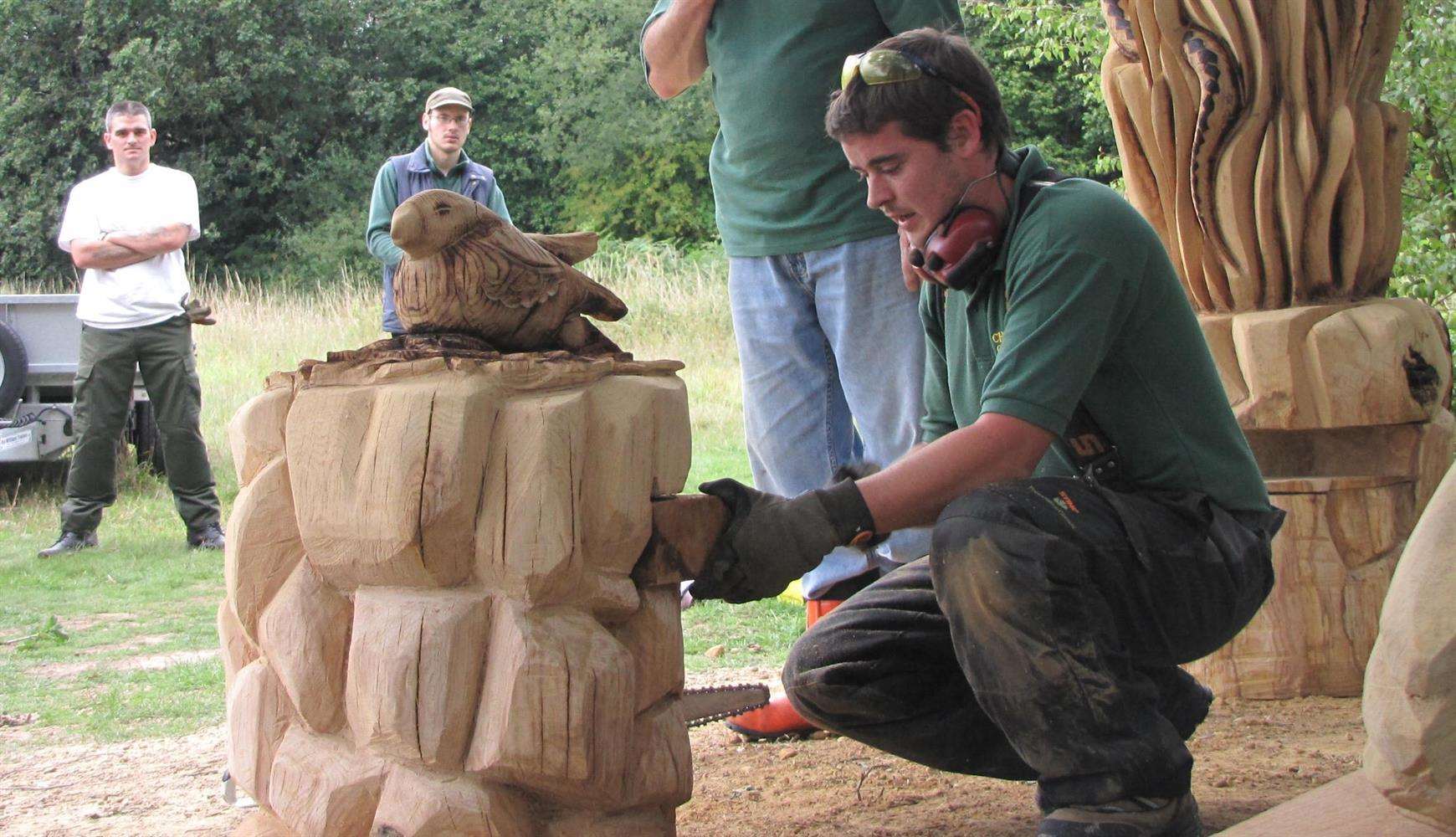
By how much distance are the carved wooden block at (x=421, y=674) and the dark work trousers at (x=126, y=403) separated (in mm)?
3993

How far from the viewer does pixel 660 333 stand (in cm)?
1069

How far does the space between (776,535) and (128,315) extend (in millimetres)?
4303

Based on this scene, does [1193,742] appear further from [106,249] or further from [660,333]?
[660,333]

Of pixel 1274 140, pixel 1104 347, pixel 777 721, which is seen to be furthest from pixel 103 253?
pixel 1104 347

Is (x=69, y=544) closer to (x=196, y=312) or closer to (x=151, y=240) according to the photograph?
(x=196, y=312)

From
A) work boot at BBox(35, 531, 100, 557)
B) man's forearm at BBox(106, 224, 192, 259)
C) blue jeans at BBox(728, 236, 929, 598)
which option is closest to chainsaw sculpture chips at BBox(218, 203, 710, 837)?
blue jeans at BBox(728, 236, 929, 598)

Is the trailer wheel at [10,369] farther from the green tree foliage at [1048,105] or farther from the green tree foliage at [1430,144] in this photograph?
the green tree foliage at [1048,105]

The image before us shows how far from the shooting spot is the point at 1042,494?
6.28 ft

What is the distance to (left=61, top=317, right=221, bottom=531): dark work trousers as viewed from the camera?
538cm

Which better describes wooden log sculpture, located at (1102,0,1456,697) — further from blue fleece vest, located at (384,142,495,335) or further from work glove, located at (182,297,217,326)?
work glove, located at (182,297,217,326)

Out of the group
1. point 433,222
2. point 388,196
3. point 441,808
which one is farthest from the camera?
point 388,196

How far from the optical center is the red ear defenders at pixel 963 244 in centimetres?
202

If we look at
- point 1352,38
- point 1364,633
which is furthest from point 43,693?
point 1352,38

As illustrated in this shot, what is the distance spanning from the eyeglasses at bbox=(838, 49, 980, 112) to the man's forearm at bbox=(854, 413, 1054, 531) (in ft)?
1.66
